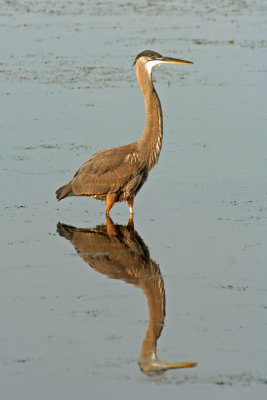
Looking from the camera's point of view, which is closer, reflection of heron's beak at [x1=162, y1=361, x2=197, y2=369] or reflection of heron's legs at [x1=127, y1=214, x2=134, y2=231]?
reflection of heron's beak at [x1=162, y1=361, x2=197, y2=369]

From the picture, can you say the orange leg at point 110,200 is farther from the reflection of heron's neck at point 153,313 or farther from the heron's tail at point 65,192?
the reflection of heron's neck at point 153,313

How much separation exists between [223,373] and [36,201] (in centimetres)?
479

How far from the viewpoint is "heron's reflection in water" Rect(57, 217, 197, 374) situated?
624 centimetres

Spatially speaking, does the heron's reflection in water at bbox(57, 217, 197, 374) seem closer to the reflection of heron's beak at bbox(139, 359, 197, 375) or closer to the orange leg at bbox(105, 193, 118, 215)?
the reflection of heron's beak at bbox(139, 359, 197, 375)

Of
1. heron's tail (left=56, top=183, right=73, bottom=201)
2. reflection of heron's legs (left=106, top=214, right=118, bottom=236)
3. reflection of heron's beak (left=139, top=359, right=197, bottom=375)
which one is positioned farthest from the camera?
heron's tail (left=56, top=183, right=73, bottom=201)

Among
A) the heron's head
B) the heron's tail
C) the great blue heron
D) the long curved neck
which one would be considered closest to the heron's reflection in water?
the great blue heron

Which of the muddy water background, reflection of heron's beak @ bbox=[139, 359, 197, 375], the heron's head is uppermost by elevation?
the heron's head

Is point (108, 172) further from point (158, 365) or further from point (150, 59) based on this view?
point (158, 365)

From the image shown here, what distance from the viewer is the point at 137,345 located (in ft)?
20.9

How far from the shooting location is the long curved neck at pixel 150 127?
9758 mm

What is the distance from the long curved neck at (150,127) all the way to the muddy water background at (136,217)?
62 centimetres

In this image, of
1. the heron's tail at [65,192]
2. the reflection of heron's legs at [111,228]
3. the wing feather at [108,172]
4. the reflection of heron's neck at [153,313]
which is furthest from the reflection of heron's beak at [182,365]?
the heron's tail at [65,192]

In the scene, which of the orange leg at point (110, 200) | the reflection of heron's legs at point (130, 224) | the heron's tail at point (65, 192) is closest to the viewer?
the reflection of heron's legs at point (130, 224)

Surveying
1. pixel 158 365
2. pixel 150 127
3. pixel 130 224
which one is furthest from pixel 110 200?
pixel 158 365
